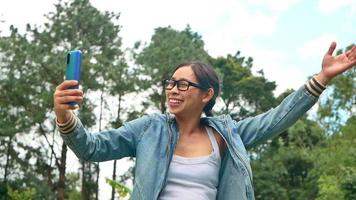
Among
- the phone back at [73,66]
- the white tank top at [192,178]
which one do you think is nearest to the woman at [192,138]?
the white tank top at [192,178]

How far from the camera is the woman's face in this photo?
2357mm

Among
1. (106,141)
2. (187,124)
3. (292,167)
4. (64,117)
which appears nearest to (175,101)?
(187,124)

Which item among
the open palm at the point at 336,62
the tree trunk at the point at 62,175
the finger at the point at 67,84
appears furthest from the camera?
the tree trunk at the point at 62,175

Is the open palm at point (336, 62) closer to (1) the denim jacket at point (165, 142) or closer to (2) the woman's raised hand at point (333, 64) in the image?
(2) the woman's raised hand at point (333, 64)

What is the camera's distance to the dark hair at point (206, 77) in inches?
95.0

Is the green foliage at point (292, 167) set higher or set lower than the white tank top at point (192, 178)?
lower

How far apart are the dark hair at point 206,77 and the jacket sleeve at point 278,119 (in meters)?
0.12

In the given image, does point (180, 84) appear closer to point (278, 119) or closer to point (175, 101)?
point (175, 101)

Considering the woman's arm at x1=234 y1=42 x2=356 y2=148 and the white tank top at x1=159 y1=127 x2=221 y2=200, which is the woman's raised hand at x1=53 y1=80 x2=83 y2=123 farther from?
the woman's arm at x1=234 y1=42 x2=356 y2=148

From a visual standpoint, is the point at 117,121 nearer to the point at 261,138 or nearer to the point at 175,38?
the point at 175,38

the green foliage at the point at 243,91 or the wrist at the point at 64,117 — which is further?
the green foliage at the point at 243,91

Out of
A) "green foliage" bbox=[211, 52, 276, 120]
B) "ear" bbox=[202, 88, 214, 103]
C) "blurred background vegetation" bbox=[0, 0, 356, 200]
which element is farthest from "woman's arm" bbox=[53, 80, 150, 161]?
"green foliage" bbox=[211, 52, 276, 120]

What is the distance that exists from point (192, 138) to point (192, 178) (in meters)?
0.19

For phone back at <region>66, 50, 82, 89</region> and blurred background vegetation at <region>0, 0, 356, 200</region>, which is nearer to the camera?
phone back at <region>66, 50, 82, 89</region>
